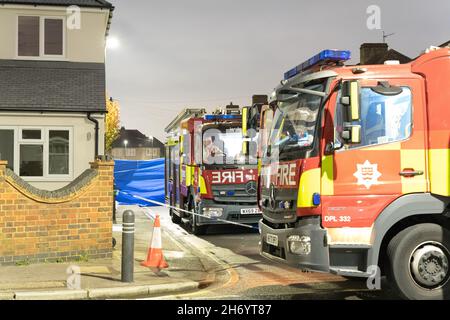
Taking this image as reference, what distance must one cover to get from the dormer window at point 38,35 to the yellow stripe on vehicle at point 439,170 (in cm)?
1257

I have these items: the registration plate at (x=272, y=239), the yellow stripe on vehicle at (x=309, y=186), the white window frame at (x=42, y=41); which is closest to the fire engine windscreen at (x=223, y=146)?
the white window frame at (x=42, y=41)

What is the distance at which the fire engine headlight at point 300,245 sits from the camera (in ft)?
20.0

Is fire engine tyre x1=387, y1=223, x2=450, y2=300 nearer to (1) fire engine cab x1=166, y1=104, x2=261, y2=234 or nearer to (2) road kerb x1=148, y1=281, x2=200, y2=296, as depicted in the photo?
(2) road kerb x1=148, y1=281, x2=200, y2=296

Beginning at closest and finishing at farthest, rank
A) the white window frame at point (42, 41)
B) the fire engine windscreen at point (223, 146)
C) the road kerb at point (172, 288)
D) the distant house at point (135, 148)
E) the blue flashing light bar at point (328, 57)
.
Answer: the blue flashing light bar at point (328, 57)
the road kerb at point (172, 288)
the fire engine windscreen at point (223, 146)
the white window frame at point (42, 41)
the distant house at point (135, 148)

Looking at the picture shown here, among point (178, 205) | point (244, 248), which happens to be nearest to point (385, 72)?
point (244, 248)

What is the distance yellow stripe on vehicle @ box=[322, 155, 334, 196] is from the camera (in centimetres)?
609

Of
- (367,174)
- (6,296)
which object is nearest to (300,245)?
(367,174)

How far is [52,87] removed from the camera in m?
15.3

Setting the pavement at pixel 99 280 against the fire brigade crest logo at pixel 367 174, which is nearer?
the fire brigade crest logo at pixel 367 174

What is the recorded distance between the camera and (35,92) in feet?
49.7

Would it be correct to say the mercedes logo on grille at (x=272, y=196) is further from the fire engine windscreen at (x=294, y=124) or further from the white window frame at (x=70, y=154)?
the white window frame at (x=70, y=154)

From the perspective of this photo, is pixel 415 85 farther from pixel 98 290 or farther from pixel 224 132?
pixel 224 132

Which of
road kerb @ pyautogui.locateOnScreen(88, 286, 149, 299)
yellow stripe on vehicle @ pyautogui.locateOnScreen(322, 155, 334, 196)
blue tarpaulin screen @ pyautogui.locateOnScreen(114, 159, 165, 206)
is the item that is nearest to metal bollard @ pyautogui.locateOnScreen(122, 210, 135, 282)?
road kerb @ pyautogui.locateOnScreen(88, 286, 149, 299)

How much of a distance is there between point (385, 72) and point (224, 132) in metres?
7.30
